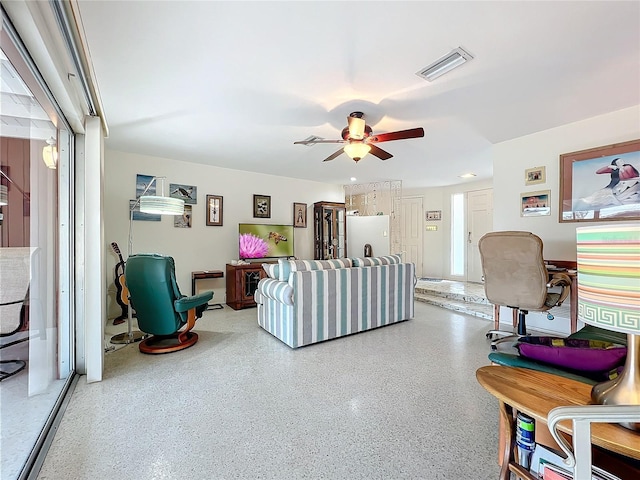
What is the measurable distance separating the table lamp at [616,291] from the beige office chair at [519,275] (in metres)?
1.94

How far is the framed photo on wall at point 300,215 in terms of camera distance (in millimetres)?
6027

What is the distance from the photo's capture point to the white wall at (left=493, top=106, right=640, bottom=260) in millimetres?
2906

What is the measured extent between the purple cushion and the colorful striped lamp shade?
36cm

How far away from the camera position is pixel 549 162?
11.0 ft

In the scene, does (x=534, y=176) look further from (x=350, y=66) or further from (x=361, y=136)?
(x=350, y=66)

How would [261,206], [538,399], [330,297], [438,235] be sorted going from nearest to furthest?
[538,399] → [330,297] → [261,206] → [438,235]

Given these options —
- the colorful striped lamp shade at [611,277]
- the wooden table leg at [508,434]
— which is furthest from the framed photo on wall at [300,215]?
the colorful striped lamp shade at [611,277]

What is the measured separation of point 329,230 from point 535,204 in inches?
145

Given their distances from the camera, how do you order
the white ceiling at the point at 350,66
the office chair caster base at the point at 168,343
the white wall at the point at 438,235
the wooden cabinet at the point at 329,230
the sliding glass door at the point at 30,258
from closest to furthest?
the sliding glass door at the point at 30,258
the white ceiling at the point at 350,66
the office chair caster base at the point at 168,343
the wooden cabinet at the point at 329,230
the white wall at the point at 438,235

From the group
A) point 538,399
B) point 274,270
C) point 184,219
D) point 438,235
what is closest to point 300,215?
point 184,219

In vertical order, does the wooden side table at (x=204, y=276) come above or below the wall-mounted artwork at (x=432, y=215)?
below

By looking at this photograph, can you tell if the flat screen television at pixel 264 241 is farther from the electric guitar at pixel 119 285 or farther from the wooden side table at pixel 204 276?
the electric guitar at pixel 119 285

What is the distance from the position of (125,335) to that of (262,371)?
1981 millimetres

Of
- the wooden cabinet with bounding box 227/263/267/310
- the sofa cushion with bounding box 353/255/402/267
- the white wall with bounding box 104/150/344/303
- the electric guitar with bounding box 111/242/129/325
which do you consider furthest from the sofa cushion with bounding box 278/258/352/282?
the white wall with bounding box 104/150/344/303
